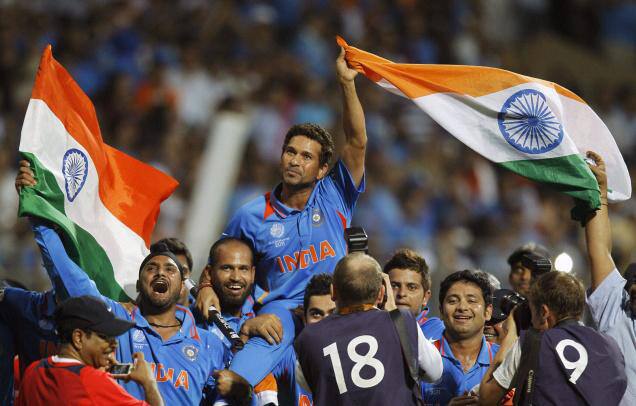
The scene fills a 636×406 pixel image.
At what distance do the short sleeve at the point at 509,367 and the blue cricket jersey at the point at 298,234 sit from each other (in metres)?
1.88

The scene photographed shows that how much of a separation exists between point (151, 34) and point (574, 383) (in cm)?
982

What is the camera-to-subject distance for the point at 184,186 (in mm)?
13367

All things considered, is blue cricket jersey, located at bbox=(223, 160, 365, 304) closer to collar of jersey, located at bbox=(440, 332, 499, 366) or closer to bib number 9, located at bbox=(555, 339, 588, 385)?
collar of jersey, located at bbox=(440, 332, 499, 366)

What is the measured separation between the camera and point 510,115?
789 centimetres

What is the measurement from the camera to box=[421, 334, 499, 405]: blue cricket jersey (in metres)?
7.42

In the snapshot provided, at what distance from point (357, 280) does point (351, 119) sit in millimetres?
1667

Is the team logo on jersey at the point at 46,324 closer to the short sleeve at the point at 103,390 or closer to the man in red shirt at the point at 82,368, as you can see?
the man in red shirt at the point at 82,368

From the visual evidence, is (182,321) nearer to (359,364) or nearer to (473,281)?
(359,364)

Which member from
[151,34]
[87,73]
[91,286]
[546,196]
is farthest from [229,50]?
[91,286]

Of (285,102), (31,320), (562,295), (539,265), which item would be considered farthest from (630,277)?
(285,102)

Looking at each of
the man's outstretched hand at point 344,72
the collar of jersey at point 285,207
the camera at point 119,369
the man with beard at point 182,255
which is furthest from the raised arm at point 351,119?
the camera at point 119,369

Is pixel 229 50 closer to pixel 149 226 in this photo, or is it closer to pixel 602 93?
pixel 602 93

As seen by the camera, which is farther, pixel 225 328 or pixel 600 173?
pixel 600 173

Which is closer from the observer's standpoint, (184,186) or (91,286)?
(91,286)
